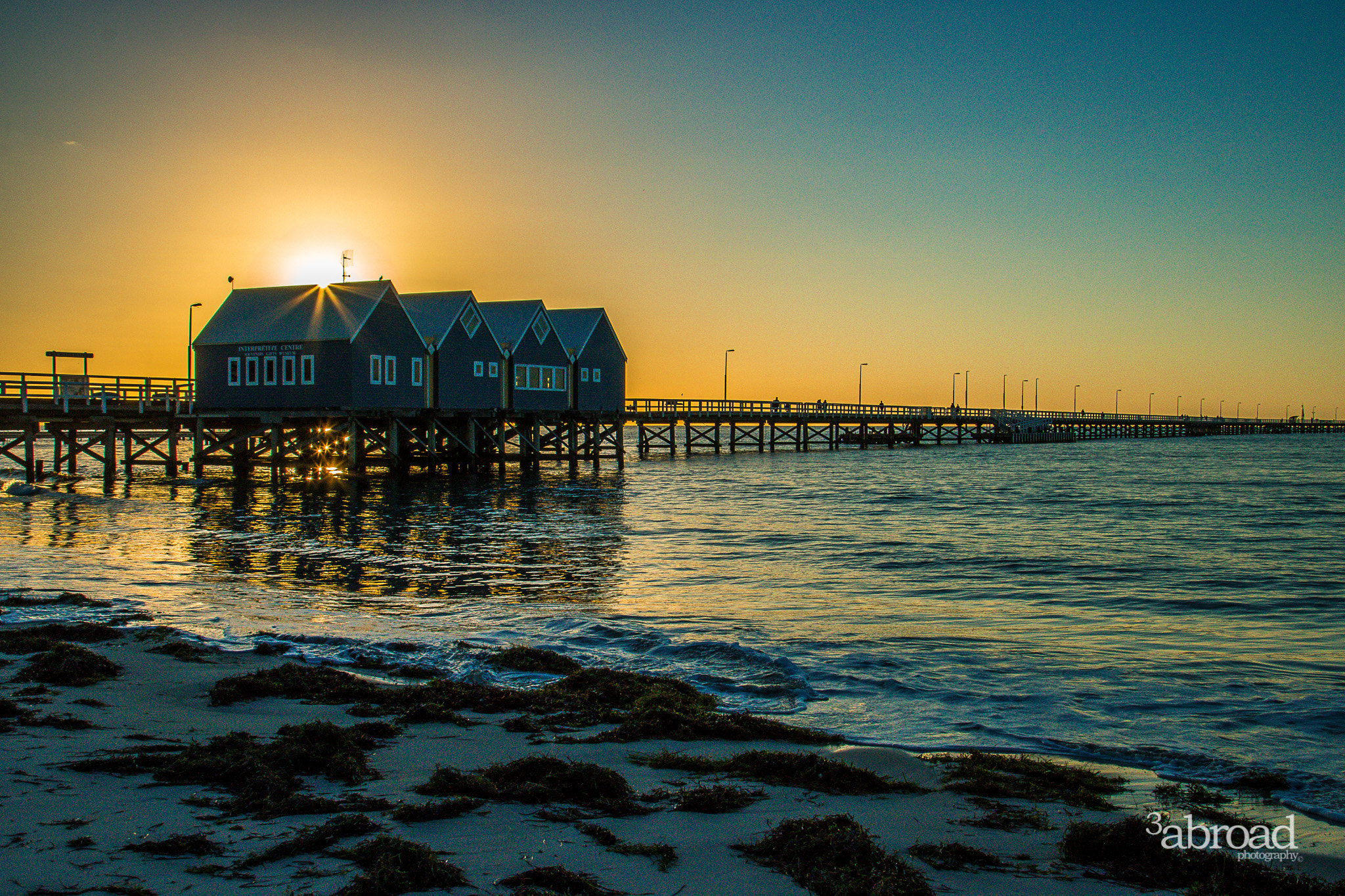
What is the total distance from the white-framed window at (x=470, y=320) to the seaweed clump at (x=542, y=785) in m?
43.9

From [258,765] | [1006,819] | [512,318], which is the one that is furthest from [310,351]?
[1006,819]

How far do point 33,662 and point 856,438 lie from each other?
101 m

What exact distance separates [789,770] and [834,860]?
170 cm

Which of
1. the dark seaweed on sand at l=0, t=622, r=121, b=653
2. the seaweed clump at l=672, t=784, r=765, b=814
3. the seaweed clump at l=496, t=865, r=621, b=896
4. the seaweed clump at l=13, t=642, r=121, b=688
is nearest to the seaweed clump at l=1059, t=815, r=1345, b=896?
the seaweed clump at l=672, t=784, r=765, b=814

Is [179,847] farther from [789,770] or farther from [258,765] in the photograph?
[789,770]

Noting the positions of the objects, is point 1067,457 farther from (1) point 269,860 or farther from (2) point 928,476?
(1) point 269,860

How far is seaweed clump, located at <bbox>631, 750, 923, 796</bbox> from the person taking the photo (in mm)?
6715

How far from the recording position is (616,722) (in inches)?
327

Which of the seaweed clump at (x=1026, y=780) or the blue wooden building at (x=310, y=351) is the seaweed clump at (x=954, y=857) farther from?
the blue wooden building at (x=310, y=351)

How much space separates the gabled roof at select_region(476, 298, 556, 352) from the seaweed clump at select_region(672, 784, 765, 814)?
48.2 m

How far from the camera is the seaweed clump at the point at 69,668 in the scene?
888 cm

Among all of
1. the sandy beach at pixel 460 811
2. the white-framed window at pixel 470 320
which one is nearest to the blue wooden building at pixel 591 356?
the white-framed window at pixel 470 320

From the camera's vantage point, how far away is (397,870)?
4.79 m

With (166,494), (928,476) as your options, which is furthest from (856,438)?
(166,494)
